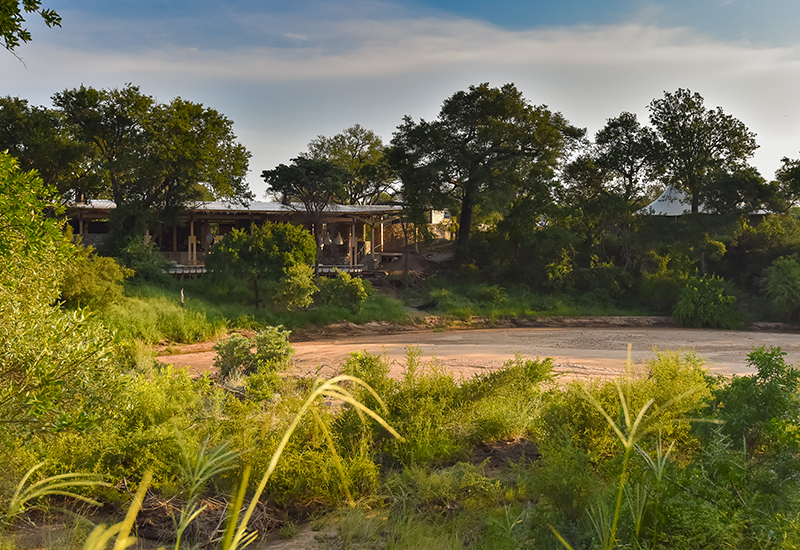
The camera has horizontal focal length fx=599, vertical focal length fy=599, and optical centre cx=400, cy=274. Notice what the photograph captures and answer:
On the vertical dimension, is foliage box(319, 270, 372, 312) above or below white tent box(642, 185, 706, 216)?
below

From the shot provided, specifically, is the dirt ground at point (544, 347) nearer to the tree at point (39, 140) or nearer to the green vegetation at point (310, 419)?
the green vegetation at point (310, 419)

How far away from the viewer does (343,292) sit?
64.5 feet

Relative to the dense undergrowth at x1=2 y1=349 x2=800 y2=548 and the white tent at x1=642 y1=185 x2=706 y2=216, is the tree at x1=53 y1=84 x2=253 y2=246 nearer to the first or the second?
the dense undergrowth at x1=2 y1=349 x2=800 y2=548

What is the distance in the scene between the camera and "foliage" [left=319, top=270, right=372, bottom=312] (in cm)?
1947

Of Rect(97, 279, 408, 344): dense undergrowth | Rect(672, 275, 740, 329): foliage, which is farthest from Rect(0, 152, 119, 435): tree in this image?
Rect(672, 275, 740, 329): foliage

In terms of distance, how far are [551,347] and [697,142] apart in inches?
481

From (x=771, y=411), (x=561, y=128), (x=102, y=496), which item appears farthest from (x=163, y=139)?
(x=771, y=411)

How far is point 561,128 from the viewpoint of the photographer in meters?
26.1

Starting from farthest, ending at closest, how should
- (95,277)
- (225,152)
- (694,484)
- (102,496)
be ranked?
(225,152), (95,277), (102,496), (694,484)

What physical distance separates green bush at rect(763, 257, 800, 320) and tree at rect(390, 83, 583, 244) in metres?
9.19

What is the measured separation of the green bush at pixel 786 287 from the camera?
21000 millimetres

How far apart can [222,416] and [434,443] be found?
252 cm

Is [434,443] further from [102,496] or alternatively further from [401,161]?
[401,161]

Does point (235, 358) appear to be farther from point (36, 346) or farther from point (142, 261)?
point (142, 261)
